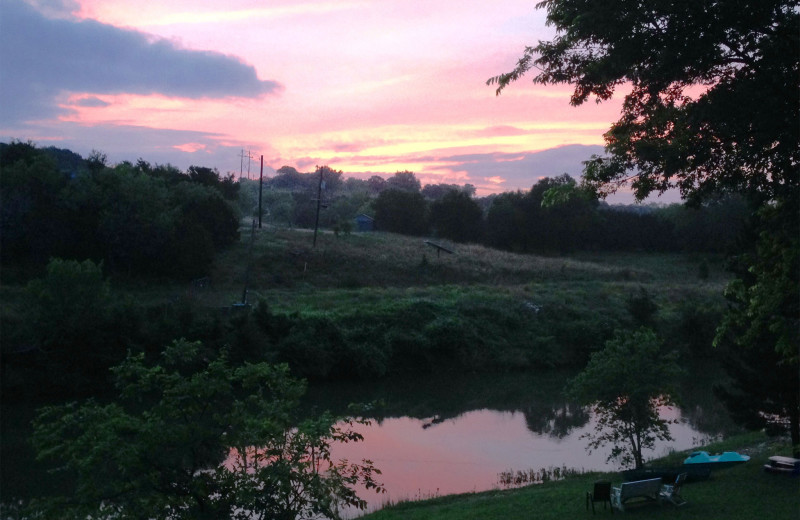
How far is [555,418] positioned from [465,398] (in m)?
6.02

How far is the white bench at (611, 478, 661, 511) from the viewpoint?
41.1 ft

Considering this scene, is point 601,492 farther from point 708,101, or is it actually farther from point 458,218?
point 458,218

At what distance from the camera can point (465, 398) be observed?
111 feet

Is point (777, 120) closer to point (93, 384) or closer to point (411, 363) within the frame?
point (93, 384)

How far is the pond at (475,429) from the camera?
2069cm

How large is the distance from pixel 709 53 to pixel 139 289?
39.0 m

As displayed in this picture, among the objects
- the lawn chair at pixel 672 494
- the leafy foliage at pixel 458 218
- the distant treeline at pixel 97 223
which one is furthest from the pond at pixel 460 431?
the leafy foliage at pixel 458 218

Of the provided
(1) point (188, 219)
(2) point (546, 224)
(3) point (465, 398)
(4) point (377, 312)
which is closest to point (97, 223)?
(1) point (188, 219)

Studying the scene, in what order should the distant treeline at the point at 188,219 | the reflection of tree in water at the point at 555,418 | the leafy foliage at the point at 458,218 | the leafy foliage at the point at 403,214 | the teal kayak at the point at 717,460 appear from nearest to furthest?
the teal kayak at the point at 717,460 < the reflection of tree in water at the point at 555,418 < the distant treeline at the point at 188,219 < the leafy foliage at the point at 458,218 < the leafy foliage at the point at 403,214

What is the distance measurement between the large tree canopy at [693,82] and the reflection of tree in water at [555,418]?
16.4 meters

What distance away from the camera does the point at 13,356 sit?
30109 mm

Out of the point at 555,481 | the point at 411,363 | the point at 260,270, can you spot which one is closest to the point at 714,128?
the point at 555,481

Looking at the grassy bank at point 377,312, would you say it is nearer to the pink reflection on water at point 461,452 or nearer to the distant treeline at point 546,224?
the pink reflection on water at point 461,452

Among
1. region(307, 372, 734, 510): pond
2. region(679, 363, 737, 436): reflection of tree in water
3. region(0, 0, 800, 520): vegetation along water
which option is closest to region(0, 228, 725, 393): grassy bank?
region(0, 0, 800, 520): vegetation along water
